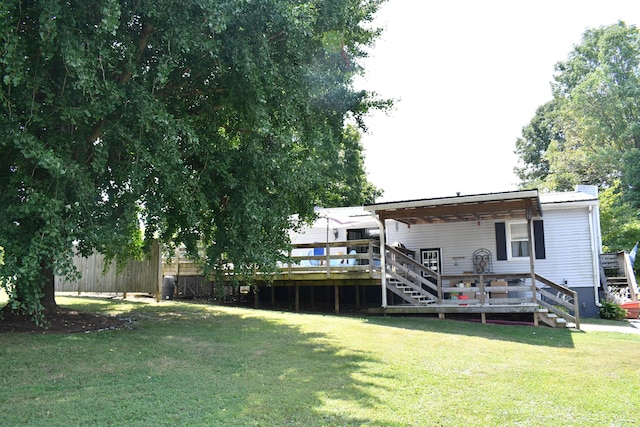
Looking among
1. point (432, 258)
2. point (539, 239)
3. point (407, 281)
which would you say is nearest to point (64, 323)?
point (407, 281)

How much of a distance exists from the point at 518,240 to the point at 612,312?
10.9 ft

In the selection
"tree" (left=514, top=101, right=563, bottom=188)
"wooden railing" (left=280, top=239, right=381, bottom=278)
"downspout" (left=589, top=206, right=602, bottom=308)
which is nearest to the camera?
"wooden railing" (left=280, top=239, right=381, bottom=278)

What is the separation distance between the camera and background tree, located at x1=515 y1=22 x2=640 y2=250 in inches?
1158

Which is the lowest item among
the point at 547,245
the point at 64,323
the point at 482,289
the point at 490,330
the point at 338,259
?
the point at 490,330

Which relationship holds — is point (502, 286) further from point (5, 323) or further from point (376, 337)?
point (5, 323)

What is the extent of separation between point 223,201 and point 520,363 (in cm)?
600

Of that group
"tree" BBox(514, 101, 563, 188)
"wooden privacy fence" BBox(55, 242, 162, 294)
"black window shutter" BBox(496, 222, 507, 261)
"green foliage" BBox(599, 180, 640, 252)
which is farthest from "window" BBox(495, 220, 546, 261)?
"tree" BBox(514, 101, 563, 188)

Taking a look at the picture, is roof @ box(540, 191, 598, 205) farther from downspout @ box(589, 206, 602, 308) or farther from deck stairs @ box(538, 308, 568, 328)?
deck stairs @ box(538, 308, 568, 328)

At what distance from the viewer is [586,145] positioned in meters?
32.5

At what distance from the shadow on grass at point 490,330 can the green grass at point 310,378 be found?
0.12 metres

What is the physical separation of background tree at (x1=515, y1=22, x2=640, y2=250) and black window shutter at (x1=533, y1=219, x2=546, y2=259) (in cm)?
1362

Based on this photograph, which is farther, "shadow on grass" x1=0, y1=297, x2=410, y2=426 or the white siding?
the white siding

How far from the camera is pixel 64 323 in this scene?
8977 millimetres

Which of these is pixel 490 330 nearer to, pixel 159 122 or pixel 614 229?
pixel 159 122
